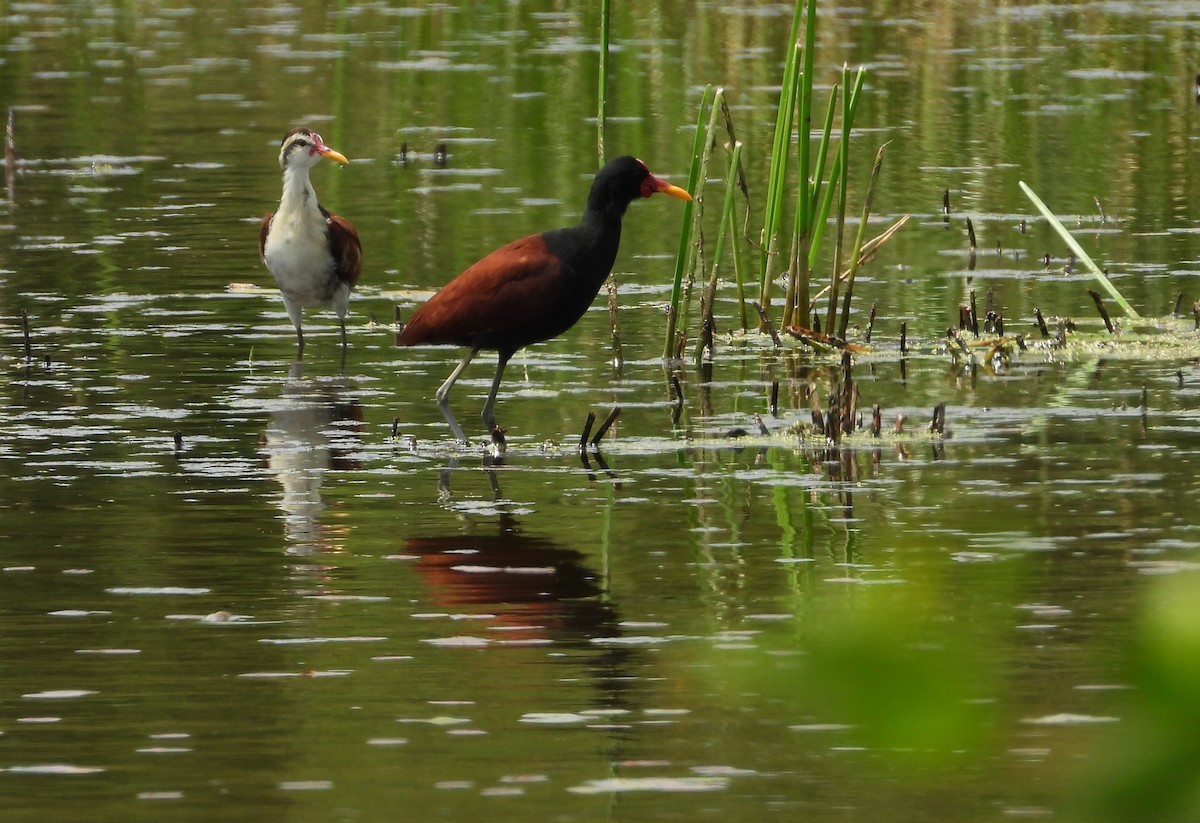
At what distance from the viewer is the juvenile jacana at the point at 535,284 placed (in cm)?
901

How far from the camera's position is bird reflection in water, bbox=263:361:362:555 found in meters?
7.51

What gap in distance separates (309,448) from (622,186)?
1828 millimetres

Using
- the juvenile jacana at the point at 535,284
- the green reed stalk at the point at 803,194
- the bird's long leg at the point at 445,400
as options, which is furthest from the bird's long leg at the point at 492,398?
the green reed stalk at the point at 803,194

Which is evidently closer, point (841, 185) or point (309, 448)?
point (309, 448)

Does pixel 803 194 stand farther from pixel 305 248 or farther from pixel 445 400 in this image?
pixel 305 248

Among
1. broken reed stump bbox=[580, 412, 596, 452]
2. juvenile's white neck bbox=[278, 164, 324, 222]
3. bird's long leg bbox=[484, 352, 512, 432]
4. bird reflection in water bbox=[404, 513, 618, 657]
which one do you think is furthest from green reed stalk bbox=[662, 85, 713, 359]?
bird reflection in water bbox=[404, 513, 618, 657]

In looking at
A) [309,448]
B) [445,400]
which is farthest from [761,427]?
[309,448]

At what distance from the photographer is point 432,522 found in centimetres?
762

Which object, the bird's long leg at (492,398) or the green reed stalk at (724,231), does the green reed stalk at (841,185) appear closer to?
the green reed stalk at (724,231)

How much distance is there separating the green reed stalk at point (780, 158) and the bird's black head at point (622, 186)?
73cm

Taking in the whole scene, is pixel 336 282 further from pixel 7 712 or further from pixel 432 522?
pixel 7 712

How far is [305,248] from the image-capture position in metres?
11.5

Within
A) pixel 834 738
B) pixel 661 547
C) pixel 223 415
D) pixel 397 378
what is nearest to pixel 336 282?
pixel 397 378

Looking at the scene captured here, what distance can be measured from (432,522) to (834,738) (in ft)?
10.0
